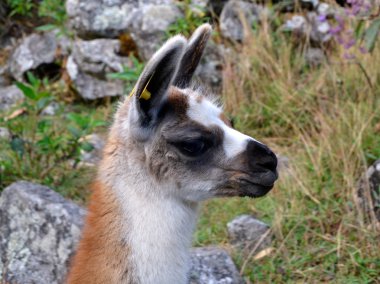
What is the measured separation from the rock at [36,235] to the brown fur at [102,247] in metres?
1.09

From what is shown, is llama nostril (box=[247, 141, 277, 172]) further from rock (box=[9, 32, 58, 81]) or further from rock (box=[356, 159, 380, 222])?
rock (box=[9, 32, 58, 81])

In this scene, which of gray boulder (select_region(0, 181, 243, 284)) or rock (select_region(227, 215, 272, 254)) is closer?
gray boulder (select_region(0, 181, 243, 284))

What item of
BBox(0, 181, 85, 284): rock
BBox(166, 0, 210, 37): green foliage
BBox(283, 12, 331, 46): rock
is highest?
BBox(283, 12, 331, 46): rock

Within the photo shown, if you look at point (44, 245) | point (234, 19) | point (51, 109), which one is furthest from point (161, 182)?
point (51, 109)

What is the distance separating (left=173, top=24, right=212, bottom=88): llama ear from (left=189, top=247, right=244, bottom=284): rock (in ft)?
4.17

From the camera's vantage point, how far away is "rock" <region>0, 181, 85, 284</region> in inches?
158

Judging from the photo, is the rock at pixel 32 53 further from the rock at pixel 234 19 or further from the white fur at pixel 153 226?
the white fur at pixel 153 226

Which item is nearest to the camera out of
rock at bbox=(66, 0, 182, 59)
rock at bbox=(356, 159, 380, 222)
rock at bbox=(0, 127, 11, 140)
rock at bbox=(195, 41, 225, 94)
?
rock at bbox=(356, 159, 380, 222)

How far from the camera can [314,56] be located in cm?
681

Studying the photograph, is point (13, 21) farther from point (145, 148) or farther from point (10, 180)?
point (145, 148)


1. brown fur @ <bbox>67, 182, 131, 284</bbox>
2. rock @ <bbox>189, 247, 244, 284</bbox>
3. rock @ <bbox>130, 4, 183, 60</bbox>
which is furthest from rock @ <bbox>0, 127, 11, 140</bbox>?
brown fur @ <bbox>67, 182, 131, 284</bbox>

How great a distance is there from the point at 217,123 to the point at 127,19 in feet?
15.4

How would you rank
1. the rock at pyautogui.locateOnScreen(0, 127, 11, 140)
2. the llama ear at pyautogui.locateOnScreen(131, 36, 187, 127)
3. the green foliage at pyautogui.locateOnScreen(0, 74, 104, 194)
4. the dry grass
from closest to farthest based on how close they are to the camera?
the llama ear at pyautogui.locateOnScreen(131, 36, 187, 127) < the dry grass < the green foliage at pyautogui.locateOnScreen(0, 74, 104, 194) < the rock at pyautogui.locateOnScreen(0, 127, 11, 140)

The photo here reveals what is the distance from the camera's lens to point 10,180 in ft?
17.7
